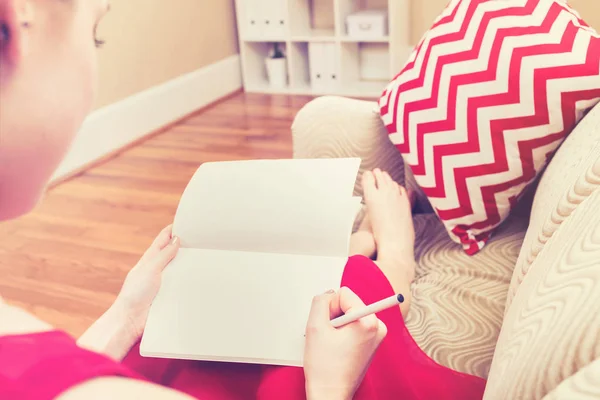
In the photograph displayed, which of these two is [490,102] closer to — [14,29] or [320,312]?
[320,312]

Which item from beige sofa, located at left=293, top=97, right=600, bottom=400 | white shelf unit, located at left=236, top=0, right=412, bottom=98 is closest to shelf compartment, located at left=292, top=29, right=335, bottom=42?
white shelf unit, located at left=236, top=0, right=412, bottom=98

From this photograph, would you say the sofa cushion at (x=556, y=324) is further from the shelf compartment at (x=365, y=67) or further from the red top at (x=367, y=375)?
the shelf compartment at (x=365, y=67)

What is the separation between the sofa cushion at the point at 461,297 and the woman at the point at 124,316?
0.12ft

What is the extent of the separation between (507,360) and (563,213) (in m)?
0.26

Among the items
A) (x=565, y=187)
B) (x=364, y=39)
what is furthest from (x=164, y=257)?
(x=364, y=39)

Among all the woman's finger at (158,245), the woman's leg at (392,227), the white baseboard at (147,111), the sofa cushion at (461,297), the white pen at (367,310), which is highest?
the white pen at (367,310)

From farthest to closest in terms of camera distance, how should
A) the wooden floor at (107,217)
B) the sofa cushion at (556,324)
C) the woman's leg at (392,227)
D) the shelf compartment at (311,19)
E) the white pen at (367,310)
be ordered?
the shelf compartment at (311,19) → the wooden floor at (107,217) → the woman's leg at (392,227) → the white pen at (367,310) → the sofa cushion at (556,324)

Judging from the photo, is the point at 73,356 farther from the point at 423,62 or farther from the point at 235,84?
the point at 235,84

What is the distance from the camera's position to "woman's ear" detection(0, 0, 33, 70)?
13.1 inches

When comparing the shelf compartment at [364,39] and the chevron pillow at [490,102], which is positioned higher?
the chevron pillow at [490,102]

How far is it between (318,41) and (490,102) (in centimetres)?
226

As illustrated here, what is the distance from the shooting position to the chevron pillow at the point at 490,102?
91 centimetres

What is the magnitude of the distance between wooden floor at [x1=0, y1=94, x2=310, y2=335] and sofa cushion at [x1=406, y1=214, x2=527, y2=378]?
0.88 m

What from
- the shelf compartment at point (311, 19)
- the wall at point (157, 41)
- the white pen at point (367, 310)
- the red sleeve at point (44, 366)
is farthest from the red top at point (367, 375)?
the shelf compartment at point (311, 19)
